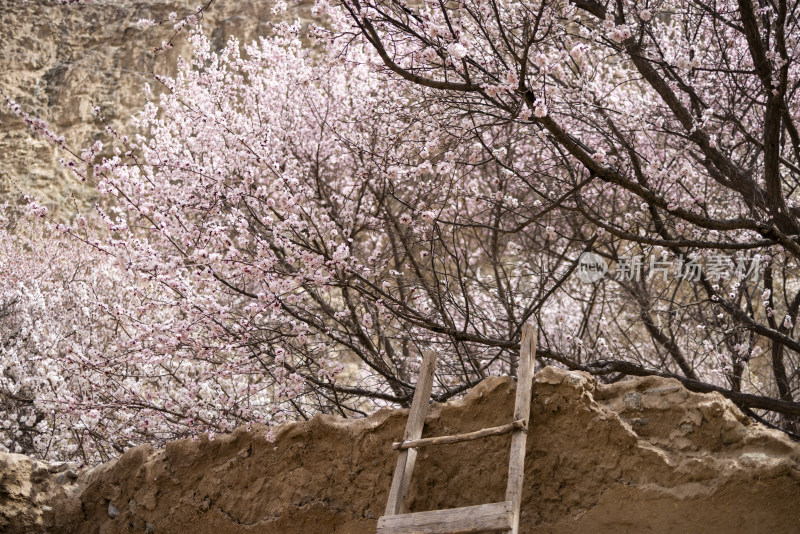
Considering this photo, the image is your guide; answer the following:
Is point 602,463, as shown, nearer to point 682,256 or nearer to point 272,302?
point 272,302

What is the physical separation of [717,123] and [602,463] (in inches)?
147

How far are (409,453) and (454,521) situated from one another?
16.0 inches

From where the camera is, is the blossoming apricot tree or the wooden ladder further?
the blossoming apricot tree

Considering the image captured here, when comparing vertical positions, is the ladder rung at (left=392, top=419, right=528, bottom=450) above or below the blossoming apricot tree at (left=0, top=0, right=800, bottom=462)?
below

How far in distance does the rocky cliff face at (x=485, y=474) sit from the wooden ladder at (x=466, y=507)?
0.37 feet

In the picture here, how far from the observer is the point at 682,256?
558cm

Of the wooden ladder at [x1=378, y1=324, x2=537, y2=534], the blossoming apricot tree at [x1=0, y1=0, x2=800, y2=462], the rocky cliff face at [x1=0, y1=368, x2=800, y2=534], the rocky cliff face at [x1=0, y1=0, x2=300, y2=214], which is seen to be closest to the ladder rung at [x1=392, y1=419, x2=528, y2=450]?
the wooden ladder at [x1=378, y1=324, x2=537, y2=534]

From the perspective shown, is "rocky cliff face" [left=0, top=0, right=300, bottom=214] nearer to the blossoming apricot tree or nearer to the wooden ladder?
the blossoming apricot tree

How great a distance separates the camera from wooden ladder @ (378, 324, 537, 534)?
2.85 meters

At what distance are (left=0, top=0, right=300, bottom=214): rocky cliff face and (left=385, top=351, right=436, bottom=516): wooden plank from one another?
41.0 ft

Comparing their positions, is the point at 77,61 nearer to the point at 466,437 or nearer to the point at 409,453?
the point at 409,453

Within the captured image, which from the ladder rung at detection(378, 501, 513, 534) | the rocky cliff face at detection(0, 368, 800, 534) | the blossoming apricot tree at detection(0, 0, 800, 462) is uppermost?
the blossoming apricot tree at detection(0, 0, 800, 462)

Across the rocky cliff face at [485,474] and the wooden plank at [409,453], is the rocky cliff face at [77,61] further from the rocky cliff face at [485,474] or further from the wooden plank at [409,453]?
the wooden plank at [409,453]

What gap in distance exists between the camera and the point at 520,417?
3.07 metres
